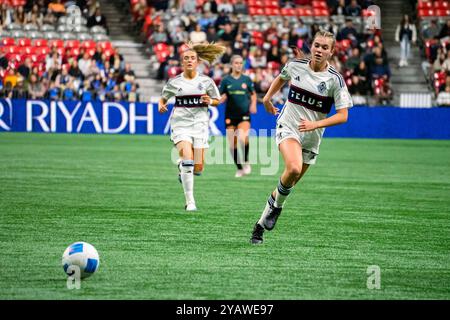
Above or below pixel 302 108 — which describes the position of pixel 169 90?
below

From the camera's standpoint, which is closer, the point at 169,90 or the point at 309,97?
the point at 309,97

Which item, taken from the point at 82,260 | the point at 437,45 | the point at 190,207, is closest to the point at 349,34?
the point at 437,45

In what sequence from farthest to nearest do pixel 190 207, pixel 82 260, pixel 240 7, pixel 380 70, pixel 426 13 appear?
pixel 426 13, pixel 240 7, pixel 380 70, pixel 190 207, pixel 82 260

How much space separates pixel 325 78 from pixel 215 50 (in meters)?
4.17

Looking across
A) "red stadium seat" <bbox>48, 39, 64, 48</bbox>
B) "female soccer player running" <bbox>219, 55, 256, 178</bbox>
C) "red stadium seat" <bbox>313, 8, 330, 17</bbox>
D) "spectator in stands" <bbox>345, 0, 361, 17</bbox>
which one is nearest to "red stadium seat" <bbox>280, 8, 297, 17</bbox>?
"red stadium seat" <bbox>313, 8, 330, 17</bbox>

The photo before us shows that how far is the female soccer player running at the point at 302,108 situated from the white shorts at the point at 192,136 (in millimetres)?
3658

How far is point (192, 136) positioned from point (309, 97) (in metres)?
4.02

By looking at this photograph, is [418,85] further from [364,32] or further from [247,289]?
[247,289]

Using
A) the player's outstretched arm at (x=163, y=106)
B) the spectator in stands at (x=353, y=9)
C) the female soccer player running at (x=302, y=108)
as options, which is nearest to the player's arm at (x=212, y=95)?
the player's outstretched arm at (x=163, y=106)

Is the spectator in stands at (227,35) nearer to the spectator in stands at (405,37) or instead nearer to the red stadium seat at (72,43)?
the red stadium seat at (72,43)

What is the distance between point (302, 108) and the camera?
10.2 meters

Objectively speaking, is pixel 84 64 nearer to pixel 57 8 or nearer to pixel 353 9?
pixel 57 8

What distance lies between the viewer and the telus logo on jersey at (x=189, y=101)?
14.0 metres
